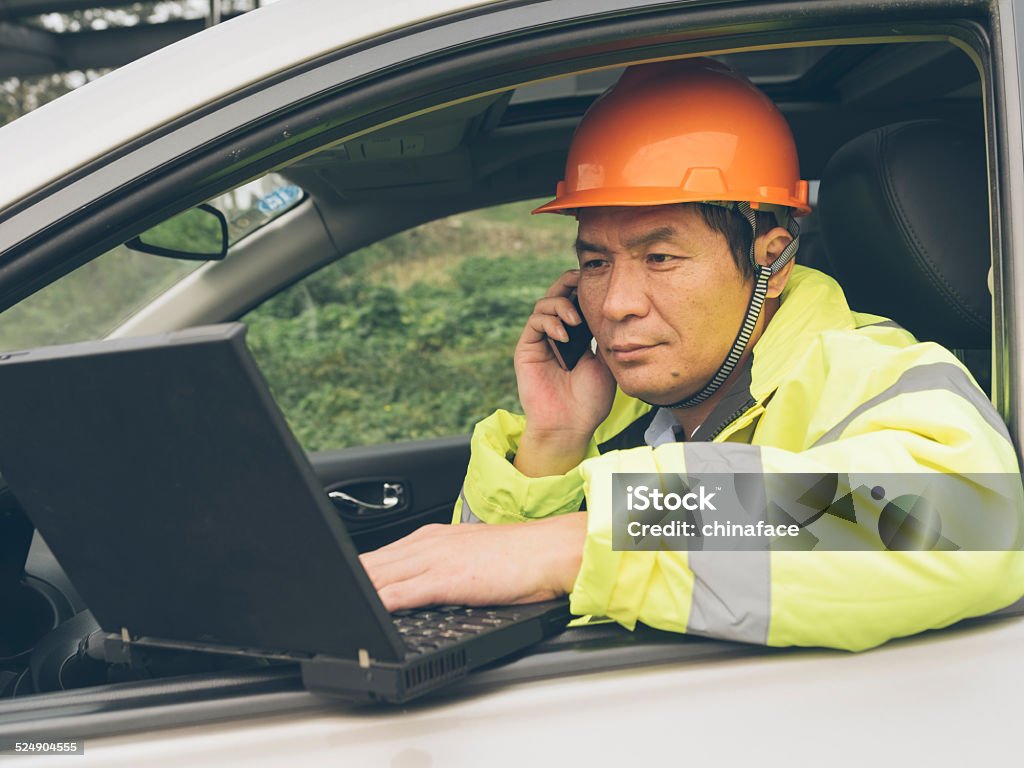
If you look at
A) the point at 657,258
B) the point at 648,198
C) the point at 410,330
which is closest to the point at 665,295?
the point at 657,258

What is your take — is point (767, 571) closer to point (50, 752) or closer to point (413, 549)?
point (413, 549)

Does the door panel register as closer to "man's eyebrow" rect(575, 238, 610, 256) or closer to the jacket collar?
"man's eyebrow" rect(575, 238, 610, 256)

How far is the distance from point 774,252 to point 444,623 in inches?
43.1

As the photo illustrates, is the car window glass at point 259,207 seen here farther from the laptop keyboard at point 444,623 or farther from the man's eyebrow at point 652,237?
the laptop keyboard at point 444,623

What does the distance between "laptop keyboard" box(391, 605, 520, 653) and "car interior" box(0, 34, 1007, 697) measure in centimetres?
8

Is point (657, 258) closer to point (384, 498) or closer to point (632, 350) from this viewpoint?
point (632, 350)

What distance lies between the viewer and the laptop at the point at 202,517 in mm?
1031

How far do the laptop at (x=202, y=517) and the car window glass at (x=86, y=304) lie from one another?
29.1 feet

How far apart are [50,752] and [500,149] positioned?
1.80 m

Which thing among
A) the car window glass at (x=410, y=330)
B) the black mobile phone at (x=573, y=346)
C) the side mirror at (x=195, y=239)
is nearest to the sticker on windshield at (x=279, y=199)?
the side mirror at (x=195, y=239)

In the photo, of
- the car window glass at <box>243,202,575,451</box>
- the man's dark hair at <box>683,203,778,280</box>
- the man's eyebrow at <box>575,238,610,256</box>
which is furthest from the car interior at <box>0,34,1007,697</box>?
the car window glass at <box>243,202,575,451</box>

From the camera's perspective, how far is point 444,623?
1.31 metres

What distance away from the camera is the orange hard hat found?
1.86m

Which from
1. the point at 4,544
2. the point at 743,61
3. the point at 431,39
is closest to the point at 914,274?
the point at 743,61
